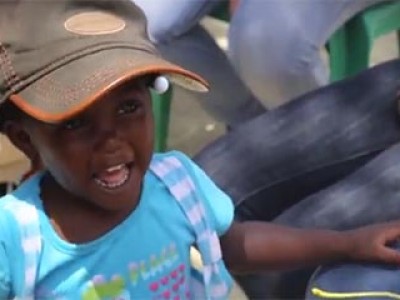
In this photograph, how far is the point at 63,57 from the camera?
1296 millimetres

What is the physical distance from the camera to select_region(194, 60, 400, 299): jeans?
1.70 metres

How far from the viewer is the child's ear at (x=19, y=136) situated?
1.36 metres

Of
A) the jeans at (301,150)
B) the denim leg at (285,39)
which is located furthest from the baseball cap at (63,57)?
the denim leg at (285,39)

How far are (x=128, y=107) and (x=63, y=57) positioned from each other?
9cm

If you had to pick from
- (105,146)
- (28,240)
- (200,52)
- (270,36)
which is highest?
(105,146)

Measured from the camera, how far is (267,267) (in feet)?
4.98

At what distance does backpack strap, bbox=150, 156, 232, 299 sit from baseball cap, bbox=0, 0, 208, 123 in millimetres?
166

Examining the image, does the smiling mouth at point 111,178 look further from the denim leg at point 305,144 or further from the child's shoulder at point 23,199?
the denim leg at point 305,144

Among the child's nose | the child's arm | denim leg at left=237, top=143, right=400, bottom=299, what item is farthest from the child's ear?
denim leg at left=237, top=143, right=400, bottom=299

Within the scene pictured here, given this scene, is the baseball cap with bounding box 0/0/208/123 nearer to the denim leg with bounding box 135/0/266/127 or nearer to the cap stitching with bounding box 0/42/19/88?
the cap stitching with bounding box 0/42/19/88

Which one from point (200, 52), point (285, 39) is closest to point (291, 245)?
point (285, 39)

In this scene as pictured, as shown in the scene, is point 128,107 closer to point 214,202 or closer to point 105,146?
point 105,146

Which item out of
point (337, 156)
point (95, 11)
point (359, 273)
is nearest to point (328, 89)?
point (337, 156)

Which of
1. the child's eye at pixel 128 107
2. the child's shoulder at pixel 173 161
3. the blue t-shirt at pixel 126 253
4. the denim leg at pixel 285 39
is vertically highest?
the child's eye at pixel 128 107
